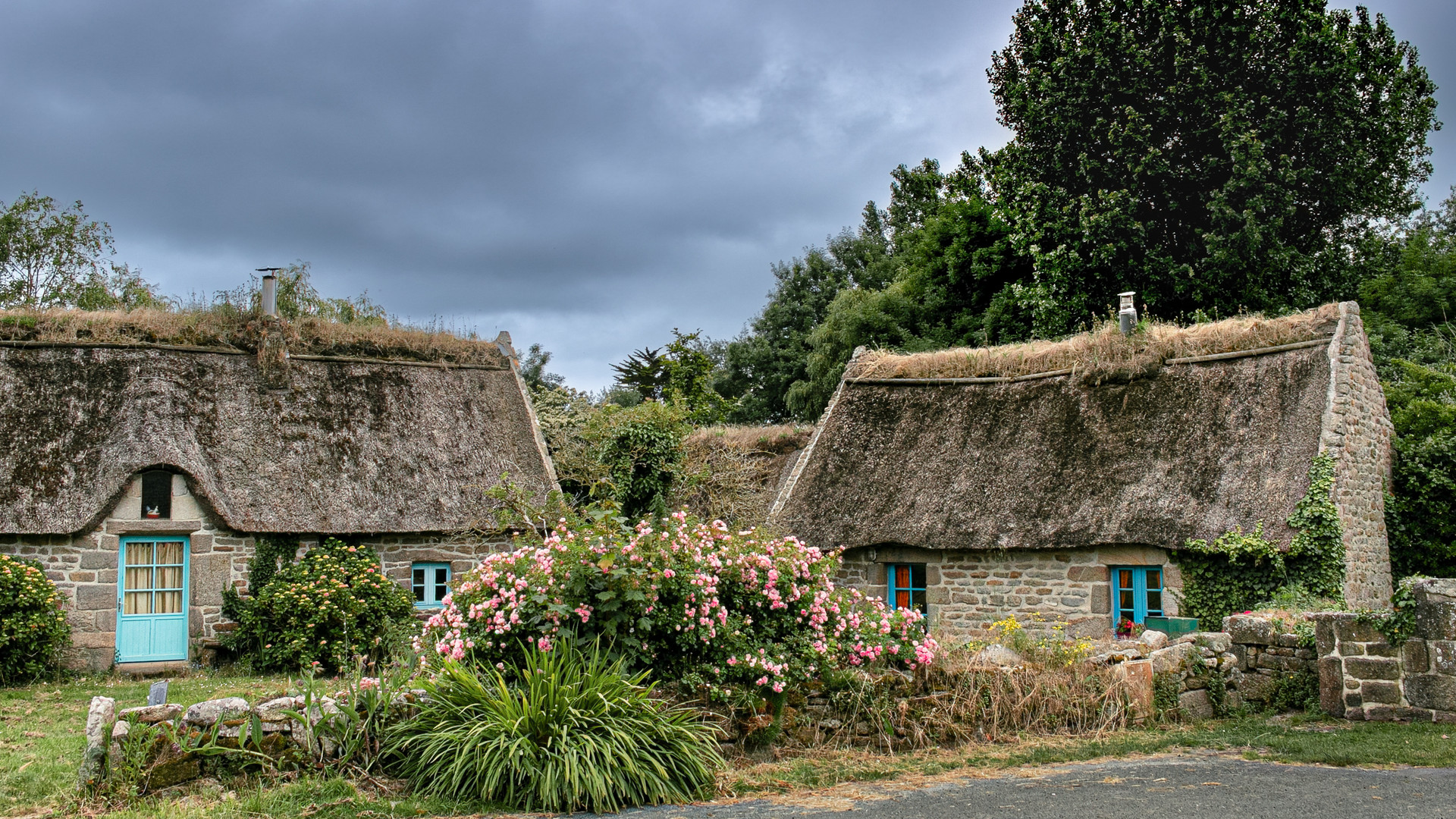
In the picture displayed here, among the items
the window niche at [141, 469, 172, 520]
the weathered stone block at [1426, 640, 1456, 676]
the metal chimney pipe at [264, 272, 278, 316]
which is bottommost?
the weathered stone block at [1426, 640, 1456, 676]

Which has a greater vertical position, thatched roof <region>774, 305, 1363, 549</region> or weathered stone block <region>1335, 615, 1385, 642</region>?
thatched roof <region>774, 305, 1363, 549</region>

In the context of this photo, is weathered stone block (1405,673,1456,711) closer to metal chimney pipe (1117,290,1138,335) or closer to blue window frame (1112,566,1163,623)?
blue window frame (1112,566,1163,623)

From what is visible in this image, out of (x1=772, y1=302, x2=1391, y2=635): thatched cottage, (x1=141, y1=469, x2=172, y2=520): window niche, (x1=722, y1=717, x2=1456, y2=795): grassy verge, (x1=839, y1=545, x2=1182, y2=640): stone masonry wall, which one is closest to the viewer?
(x1=722, y1=717, x2=1456, y2=795): grassy verge

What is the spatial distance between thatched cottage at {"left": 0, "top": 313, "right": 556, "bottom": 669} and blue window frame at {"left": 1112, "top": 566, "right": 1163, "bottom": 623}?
9.35 metres

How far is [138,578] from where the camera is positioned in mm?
15062

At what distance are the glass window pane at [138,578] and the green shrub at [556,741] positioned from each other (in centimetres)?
956

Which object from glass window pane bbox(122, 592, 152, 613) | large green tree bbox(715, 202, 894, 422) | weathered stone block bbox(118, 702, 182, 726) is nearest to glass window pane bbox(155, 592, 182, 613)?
glass window pane bbox(122, 592, 152, 613)

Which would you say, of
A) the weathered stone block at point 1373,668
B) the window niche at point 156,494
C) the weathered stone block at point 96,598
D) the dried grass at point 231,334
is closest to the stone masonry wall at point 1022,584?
the weathered stone block at point 1373,668

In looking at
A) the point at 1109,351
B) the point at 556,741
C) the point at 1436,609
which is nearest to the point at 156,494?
the point at 556,741

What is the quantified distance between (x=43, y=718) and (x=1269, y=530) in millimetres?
13773

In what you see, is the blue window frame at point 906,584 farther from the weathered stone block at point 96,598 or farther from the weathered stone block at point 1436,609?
the weathered stone block at point 96,598

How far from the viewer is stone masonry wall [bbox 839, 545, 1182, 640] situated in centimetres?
1394

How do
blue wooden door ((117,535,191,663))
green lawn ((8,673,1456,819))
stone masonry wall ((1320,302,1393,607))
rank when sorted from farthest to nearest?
1. blue wooden door ((117,535,191,663))
2. stone masonry wall ((1320,302,1393,607))
3. green lawn ((8,673,1456,819))

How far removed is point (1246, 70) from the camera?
20.7 metres
